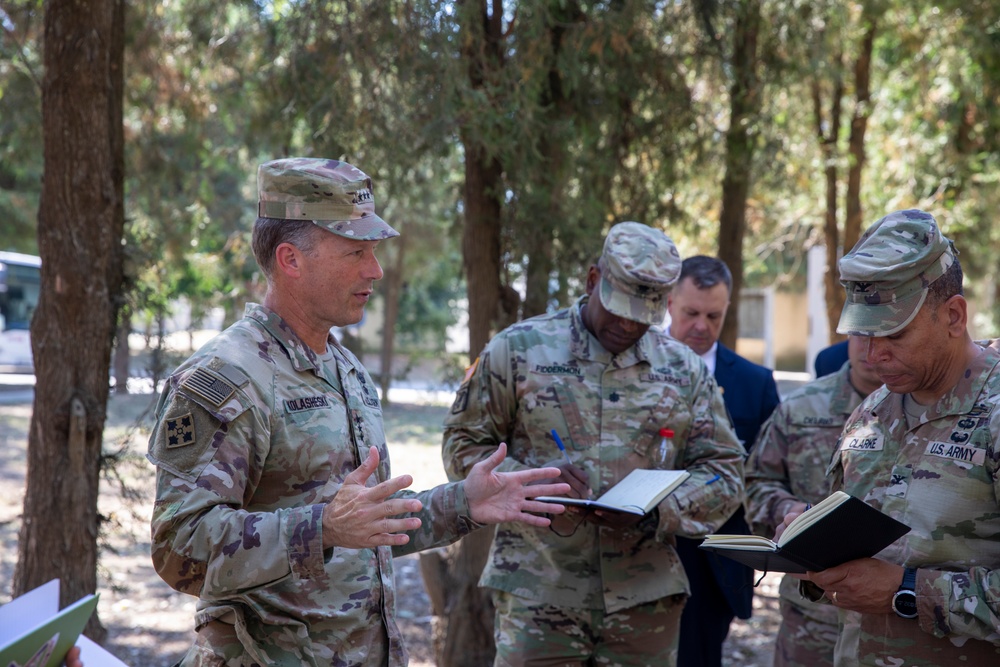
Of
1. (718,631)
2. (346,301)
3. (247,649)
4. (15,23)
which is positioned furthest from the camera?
(15,23)

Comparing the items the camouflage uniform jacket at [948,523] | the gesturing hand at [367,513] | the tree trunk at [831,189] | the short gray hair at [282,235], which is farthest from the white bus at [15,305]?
the camouflage uniform jacket at [948,523]

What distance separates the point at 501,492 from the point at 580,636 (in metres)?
1.18

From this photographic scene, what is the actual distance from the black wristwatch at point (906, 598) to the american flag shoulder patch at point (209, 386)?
1.80m

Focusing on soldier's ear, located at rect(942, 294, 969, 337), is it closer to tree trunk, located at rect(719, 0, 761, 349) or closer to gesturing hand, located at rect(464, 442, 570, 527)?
gesturing hand, located at rect(464, 442, 570, 527)

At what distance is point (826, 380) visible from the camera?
4055 millimetres

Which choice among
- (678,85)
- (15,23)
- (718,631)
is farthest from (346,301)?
(15,23)

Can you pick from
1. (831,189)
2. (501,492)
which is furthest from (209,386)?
(831,189)

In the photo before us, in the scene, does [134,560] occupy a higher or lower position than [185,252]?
lower

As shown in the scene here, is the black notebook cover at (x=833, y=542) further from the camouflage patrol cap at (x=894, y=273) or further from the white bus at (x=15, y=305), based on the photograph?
the white bus at (x=15, y=305)

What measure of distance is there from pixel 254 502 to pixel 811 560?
57.7 inches

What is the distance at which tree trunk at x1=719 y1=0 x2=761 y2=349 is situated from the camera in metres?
6.53

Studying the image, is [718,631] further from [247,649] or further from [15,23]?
[15,23]

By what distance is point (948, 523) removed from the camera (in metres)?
2.54

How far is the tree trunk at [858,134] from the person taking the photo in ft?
29.4
